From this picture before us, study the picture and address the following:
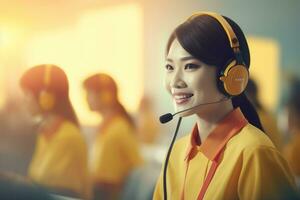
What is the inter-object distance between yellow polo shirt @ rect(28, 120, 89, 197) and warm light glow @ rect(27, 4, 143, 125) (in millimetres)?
76

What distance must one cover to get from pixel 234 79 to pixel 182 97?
14 centimetres

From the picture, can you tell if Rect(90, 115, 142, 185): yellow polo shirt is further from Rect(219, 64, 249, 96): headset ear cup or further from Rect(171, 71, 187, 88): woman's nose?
Rect(219, 64, 249, 96): headset ear cup

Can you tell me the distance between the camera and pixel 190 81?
1.35 m

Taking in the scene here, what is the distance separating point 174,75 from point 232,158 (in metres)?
0.24

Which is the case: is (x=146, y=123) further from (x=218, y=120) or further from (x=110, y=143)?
(x=218, y=120)

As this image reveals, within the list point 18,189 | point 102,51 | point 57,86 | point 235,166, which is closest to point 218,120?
point 235,166

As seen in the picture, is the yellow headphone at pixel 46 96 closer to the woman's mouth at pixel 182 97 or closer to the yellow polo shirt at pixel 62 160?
the yellow polo shirt at pixel 62 160

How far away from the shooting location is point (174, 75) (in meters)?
1.39

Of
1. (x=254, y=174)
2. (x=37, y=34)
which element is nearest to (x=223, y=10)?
(x=254, y=174)

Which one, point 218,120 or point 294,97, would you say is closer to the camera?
point 218,120

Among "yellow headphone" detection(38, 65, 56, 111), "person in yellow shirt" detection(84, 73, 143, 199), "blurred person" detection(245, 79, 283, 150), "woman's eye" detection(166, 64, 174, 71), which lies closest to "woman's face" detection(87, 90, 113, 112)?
"person in yellow shirt" detection(84, 73, 143, 199)

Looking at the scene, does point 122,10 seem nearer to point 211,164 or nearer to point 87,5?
point 87,5

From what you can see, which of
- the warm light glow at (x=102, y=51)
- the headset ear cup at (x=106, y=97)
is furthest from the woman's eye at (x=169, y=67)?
the headset ear cup at (x=106, y=97)

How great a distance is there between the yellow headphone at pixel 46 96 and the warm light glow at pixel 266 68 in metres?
0.67
